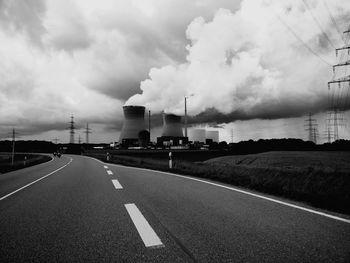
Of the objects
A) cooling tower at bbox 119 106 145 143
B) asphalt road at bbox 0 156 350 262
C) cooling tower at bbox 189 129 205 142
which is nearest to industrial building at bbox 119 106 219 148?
cooling tower at bbox 119 106 145 143

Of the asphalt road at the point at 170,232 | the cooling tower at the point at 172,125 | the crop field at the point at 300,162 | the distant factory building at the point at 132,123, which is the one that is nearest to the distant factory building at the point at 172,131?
the cooling tower at the point at 172,125

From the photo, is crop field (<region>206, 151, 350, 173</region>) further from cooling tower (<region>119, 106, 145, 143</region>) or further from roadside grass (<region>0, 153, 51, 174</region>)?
cooling tower (<region>119, 106, 145, 143</region>)

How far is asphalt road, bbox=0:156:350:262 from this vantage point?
104 inches

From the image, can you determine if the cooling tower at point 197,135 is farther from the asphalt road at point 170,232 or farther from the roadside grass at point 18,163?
the asphalt road at point 170,232

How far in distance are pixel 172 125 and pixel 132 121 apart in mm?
17308

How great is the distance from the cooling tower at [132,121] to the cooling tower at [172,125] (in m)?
12.5

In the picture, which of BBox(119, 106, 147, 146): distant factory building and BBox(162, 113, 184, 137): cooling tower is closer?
BBox(119, 106, 147, 146): distant factory building

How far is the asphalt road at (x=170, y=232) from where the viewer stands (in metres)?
2.64

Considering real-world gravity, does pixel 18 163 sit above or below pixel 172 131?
below

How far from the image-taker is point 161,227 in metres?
3.55

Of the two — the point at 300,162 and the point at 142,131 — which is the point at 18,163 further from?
the point at 142,131

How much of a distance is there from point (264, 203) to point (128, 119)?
62241mm

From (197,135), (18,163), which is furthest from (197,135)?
(18,163)

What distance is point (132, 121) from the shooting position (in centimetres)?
6588
